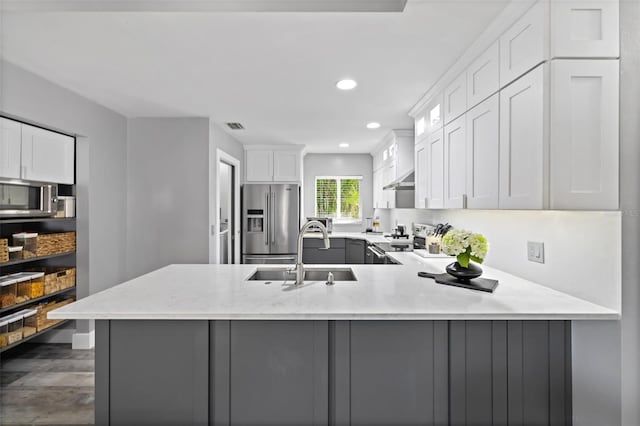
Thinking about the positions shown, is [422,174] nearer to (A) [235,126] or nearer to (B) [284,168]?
(A) [235,126]

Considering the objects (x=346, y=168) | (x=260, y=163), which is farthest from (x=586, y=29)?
(x=346, y=168)

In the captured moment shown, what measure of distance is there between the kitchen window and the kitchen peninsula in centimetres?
512

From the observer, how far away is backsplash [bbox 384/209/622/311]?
56.1 inches

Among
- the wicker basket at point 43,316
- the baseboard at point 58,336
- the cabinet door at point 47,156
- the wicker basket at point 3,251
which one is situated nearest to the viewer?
the wicker basket at point 3,251

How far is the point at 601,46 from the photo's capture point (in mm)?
1420

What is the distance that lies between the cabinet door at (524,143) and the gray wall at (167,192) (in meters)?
3.19

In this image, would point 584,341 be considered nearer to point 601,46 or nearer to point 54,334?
point 601,46

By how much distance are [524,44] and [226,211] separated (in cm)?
427

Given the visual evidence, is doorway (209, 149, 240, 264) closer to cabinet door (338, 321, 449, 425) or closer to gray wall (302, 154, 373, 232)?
gray wall (302, 154, 373, 232)

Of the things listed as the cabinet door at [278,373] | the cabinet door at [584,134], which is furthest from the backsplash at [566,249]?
Result: the cabinet door at [278,373]

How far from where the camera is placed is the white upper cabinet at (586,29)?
4.64 feet

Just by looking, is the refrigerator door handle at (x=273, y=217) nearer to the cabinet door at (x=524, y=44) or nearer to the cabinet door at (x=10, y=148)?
the cabinet door at (x=10, y=148)

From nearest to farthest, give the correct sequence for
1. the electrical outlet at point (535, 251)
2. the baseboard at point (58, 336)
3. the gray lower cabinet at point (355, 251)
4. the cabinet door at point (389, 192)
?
the electrical outlet at point (535, 251), the baseboard at point (58, 336), the cabinet door at point (389, 192), the gray lower cabinet at point (355, 251)

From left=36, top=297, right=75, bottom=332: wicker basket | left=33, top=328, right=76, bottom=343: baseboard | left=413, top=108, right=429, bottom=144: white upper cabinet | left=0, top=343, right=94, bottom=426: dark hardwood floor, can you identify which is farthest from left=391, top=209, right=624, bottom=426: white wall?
left=33, top=328, right=76, bottom=343: baseboard
